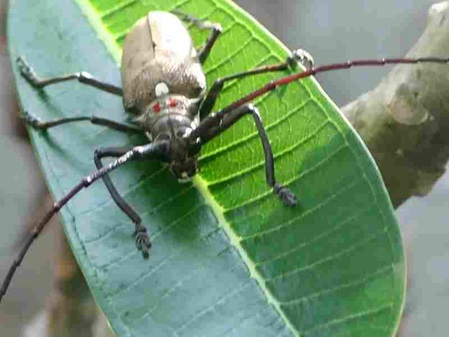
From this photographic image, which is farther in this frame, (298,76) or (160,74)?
(160,74)

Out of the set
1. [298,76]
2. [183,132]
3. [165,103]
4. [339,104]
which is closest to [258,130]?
[298,76]

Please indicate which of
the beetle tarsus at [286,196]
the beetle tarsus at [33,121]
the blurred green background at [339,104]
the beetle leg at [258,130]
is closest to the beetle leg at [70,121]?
the beetle tarsus at [33,121]

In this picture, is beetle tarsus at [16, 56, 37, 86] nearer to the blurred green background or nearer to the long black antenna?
the long black antenna

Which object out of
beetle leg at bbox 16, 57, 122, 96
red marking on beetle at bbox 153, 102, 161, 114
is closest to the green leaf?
beetle leg at bbox 16, 57, 122, 96

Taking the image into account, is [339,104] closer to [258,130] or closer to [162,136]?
[162,136]

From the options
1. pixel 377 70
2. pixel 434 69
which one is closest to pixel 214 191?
pixel 434 69

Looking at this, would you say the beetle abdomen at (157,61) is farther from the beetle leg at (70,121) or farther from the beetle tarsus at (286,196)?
the beetle tarsus at (286,196)
